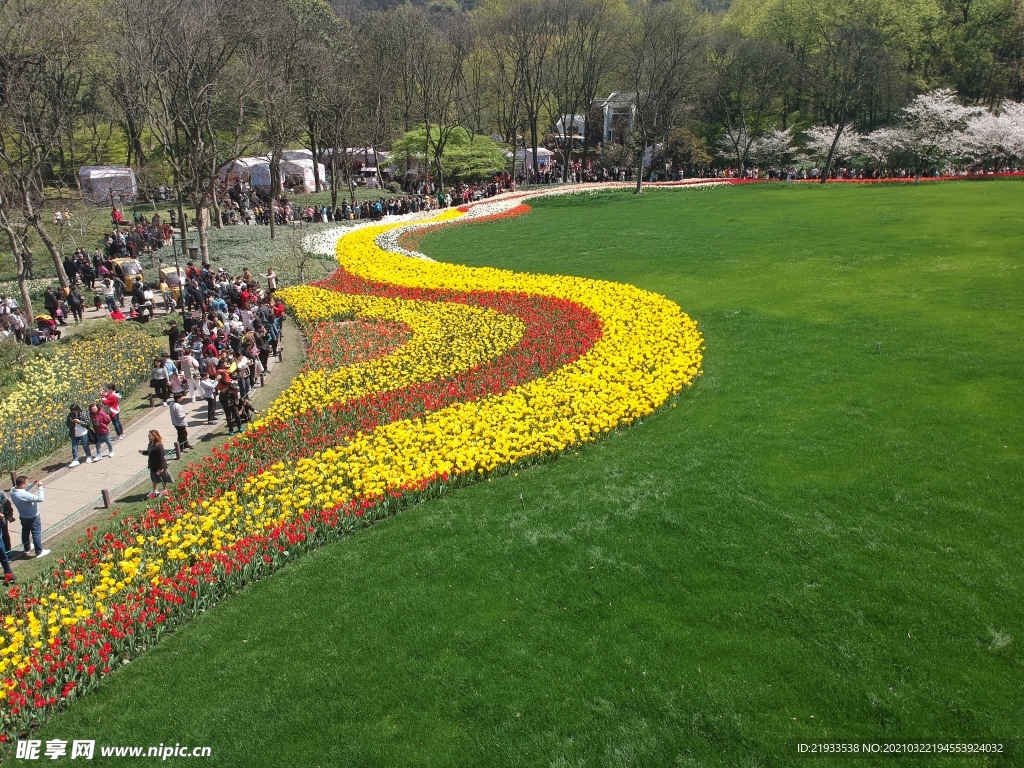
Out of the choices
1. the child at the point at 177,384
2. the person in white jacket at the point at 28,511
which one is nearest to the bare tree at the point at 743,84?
the child at the point at 177,384

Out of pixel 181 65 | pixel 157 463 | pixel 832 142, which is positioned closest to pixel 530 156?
pixel 832 142

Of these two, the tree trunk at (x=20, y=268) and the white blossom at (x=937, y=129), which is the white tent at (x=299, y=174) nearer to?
the tree trunk at (x=20, y=268)

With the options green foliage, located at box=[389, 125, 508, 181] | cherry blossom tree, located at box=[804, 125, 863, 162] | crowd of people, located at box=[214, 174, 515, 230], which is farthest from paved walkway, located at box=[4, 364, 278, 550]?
cherry blossom tree, located at box=[804, 125, 863, 162]

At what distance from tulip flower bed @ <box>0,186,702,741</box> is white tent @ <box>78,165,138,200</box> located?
3150 cm

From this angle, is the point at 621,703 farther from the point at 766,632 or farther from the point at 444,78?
the point at 444,78

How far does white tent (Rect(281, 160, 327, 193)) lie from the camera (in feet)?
181

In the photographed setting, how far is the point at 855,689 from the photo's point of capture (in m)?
7.15

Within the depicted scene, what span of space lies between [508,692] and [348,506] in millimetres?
4614

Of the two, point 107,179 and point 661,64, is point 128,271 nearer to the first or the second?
point 107,179

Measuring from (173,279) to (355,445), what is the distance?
18965mm

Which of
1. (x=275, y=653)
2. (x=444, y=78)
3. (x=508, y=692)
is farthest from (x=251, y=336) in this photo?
(x=444, y=78)

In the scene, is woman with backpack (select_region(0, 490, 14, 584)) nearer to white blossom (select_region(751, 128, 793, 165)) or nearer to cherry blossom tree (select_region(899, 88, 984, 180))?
cherry blossom tree (select_region(899, 88, 984, 180))

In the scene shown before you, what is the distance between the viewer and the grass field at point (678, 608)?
275 inches

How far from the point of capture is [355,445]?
12.9 meters
